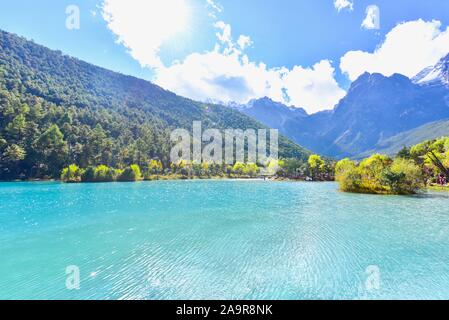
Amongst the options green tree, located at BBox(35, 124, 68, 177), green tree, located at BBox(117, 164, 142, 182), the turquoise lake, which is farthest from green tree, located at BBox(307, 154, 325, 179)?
green tree, located at BBox(35, 124, 68, 177)

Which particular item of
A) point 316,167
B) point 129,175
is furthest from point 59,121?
point 316,167

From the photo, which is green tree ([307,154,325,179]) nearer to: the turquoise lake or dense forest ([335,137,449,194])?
dense forest ([335,137,449,194])

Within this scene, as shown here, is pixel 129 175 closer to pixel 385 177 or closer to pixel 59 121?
pixel 59 121

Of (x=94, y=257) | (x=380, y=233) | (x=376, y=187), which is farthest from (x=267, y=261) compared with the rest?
(x=376, y=187)

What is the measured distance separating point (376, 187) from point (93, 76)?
206 m

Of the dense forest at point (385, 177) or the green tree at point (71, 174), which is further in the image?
the green tree at point (71, 174)

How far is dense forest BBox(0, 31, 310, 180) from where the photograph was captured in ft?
303

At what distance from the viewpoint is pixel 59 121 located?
369ft

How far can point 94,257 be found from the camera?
13.7m

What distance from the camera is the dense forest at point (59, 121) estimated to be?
9238 centimetres

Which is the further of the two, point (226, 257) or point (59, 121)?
point (59, 121)

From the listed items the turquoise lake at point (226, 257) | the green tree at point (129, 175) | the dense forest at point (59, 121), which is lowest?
the turquoise lake at point (226, 257)

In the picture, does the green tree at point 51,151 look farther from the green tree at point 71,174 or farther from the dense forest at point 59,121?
the green tree at point 71,174

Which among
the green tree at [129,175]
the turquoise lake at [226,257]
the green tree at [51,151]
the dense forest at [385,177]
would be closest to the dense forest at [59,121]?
the green tree at [51,151]
